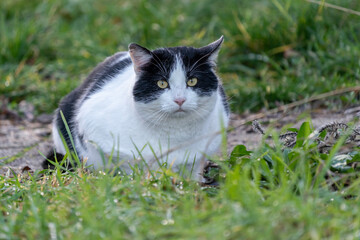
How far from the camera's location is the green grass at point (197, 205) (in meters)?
1.58

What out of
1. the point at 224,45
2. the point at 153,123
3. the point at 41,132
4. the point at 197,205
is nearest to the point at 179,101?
the point at 153,123

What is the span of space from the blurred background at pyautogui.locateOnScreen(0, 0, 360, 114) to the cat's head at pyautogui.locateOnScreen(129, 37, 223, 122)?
1319 millimetres

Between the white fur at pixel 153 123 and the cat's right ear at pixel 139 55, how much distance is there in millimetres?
115

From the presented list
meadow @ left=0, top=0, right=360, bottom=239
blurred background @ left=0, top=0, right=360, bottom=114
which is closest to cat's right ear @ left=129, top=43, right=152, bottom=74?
meadow @ left=0, top=0, right=360, bottom=239

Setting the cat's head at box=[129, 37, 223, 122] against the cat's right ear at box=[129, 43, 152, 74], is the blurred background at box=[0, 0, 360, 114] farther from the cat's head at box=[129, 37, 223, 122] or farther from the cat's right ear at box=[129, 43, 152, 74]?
the cat's right ear at box=[129, 43, 152, 74]

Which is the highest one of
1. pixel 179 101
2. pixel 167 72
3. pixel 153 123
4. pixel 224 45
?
pixel 167 72

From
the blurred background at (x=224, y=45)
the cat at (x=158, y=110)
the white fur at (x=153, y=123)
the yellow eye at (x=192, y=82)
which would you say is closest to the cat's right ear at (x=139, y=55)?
the cat at (x=158, y=110)

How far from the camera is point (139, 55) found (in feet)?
8.13

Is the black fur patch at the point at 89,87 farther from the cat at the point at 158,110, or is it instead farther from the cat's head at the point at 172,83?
the cat's head at the point at 172,83

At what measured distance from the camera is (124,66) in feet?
9.59

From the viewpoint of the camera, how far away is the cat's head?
2.45m

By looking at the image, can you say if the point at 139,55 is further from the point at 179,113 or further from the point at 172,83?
the point at 179,113

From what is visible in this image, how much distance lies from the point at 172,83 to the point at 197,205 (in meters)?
0.80

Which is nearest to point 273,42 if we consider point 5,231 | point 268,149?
point 268,149
